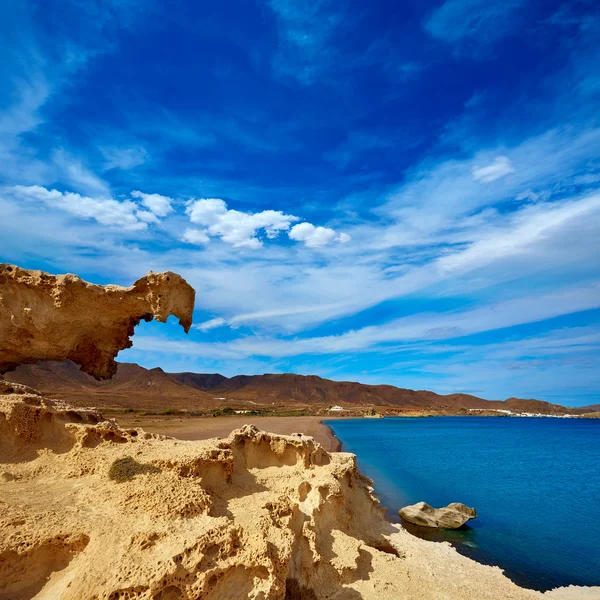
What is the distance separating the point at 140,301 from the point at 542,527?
17120 mm

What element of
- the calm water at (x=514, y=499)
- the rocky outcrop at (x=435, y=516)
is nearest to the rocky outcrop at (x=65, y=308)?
the rocky outcrop at (x=435, y=516)

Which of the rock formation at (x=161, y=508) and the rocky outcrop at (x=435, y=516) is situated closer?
the rock formation at (x=161, y=508)

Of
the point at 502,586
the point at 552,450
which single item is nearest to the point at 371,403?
the point at 552,450

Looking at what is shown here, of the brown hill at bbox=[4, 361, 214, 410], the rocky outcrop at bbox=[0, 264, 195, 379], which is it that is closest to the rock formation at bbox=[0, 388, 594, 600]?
the rocky outcrop at bbox=[0, 264, 195, 379]

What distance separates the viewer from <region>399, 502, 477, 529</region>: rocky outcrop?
1459 centimetres

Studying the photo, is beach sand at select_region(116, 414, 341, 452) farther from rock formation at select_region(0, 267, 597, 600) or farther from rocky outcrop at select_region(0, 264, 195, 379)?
rock formation at select_region(0, 267, 597, 600)

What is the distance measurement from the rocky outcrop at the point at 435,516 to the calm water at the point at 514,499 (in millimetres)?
340

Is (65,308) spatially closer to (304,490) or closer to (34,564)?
(34,564)

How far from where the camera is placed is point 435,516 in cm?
1488

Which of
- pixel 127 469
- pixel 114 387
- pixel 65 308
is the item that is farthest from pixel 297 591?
pixel 114 387

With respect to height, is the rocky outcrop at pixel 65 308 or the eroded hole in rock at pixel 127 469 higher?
the rocky outcrop at pixel 65 308

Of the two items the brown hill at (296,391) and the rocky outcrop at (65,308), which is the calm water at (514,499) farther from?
the brown hill at (296,391)

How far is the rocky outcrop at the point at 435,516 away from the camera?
14.6m

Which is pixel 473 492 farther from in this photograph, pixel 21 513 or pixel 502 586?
pixel 21 513
